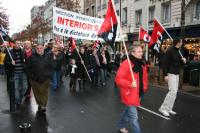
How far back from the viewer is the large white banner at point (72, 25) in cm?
1288

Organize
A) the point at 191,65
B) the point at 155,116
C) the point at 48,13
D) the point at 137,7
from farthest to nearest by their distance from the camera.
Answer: the point at 48,13 < the point at 137,7 < the point at 191,65 < the point at 155,116

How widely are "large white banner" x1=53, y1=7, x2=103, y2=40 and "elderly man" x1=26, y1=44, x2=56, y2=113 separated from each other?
13.1ft

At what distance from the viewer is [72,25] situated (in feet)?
43.1

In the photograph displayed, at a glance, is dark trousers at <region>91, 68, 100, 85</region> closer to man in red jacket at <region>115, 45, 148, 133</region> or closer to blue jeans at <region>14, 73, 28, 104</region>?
blue jeans at <region>14, 73, 28, 104</region>

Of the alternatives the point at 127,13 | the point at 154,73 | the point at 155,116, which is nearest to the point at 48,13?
the point at 127,13

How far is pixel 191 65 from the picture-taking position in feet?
49.5

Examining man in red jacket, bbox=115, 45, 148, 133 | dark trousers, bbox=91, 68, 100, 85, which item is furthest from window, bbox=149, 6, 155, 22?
man in red jacket, bbox=115, 45, 148, 133

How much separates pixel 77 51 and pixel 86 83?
2.40 metres

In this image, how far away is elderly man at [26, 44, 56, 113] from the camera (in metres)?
8.70

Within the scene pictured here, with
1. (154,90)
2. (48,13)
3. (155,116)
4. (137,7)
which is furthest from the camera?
(48,13)

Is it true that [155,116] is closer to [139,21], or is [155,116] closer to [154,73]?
[154,73]

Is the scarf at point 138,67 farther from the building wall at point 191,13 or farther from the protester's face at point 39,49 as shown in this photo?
the building wall at point 191,13

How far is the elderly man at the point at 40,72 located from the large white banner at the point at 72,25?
13.1ft

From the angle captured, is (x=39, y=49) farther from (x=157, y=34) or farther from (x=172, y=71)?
(x=157, y=34)
